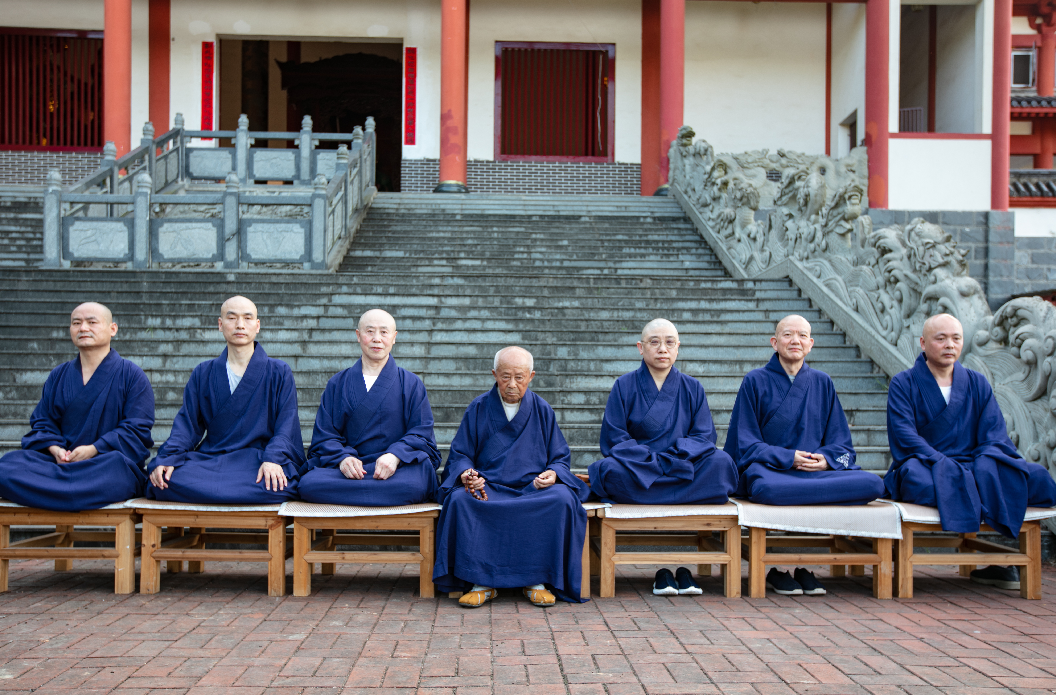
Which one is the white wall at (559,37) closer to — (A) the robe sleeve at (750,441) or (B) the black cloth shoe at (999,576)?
(A) the robe sleeve at (750,441)

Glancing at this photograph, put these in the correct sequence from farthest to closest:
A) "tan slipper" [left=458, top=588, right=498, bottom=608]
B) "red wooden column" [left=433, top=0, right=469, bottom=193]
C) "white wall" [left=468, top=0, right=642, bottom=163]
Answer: "white wall" [left=468, top=0, right=642, bottom=163] → "red wooden column" [left=433, top=0, right=469, bottom=193] → "tan slipper" [left=458, top=588, right=498, bottom=608]

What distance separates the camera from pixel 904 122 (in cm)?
1580

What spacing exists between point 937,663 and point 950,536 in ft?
5.78

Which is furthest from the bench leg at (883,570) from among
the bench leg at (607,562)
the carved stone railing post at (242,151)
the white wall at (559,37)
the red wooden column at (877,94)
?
the white wall at (559,37)

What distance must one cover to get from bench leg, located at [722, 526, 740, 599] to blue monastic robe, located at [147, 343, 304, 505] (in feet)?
6.37

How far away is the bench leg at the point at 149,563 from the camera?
392cm

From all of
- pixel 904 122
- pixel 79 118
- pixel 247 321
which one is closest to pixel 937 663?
pixel 247 321

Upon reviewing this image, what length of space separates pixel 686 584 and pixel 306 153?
32.3 feet

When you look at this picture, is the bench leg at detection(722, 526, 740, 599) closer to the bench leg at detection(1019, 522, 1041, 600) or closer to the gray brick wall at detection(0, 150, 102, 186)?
the bench leg at detection(1019, 522, 1041, 600)

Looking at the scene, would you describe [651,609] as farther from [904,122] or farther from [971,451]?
[904,122]

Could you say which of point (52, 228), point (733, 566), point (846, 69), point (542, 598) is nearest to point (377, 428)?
point (542, 598)

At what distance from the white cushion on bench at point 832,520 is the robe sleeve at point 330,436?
1.81 meters

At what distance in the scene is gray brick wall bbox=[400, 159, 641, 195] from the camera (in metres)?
15.1

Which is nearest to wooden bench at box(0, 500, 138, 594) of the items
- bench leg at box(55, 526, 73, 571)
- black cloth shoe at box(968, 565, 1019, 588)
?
bench leg at box(55, 526, 73, 571)
